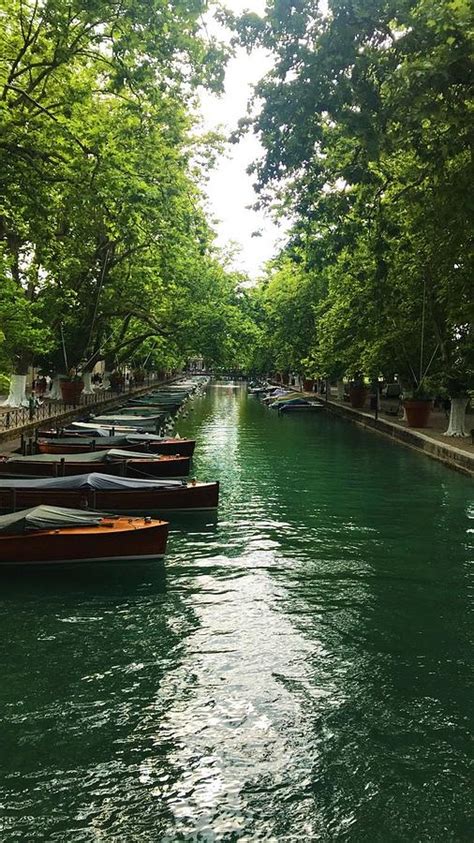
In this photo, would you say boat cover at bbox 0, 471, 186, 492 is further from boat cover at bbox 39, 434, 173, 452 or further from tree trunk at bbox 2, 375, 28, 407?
tree trunk at bbox 2, 375, 28, 407

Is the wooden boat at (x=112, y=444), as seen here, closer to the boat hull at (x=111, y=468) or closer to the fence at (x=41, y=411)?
the boat hull at (x=111, y=468)

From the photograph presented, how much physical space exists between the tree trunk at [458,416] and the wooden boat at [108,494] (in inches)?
574

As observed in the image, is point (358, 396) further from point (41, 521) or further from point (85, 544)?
point (41, 521)

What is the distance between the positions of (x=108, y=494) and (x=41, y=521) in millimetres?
3829

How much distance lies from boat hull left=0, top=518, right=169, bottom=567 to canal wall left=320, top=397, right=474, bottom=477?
43.8 ft

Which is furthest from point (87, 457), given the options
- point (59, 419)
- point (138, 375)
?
point (138, 375)

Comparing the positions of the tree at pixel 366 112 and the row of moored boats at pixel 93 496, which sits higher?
the tree at pixel 366 112

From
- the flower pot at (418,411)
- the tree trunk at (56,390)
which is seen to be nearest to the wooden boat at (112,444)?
the flower pot at (418,411)

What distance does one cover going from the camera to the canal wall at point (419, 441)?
952 inches

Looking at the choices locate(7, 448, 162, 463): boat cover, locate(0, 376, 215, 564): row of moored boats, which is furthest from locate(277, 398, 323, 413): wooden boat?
locate(7, 448, 162, 463): boat cover

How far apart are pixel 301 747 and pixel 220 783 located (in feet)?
3.41

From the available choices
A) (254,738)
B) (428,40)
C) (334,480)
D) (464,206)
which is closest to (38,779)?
(254,738)

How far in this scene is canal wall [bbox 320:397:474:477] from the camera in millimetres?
24172

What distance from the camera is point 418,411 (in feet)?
111
